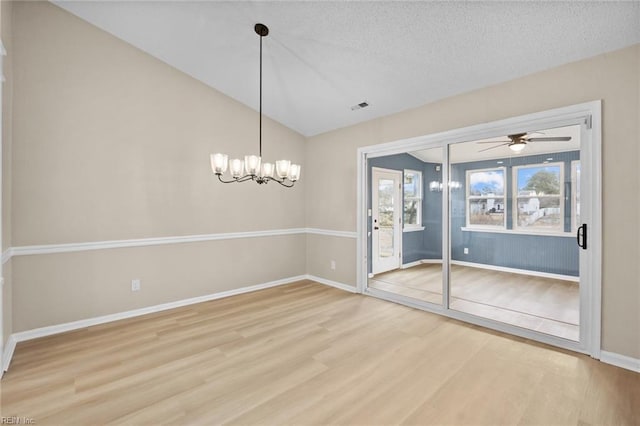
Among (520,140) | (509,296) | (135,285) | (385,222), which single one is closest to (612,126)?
(520,140)

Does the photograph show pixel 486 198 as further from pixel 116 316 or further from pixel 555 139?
pixel 116 316

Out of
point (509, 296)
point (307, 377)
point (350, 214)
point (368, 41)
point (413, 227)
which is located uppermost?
point (368, 41)

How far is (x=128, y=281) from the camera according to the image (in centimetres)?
361

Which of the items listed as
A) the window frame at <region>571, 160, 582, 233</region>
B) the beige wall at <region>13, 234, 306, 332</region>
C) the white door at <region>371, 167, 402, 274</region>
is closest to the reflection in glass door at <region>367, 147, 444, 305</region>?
the white door at <region>371, 167, 402, 274</region>

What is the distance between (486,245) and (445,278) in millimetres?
650

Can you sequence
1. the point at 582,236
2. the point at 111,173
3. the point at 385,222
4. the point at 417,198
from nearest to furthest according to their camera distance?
the point at 582,236 → the point at 111,173 → the point at 417,198 → the point at 385,222

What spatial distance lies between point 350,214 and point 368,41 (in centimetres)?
259

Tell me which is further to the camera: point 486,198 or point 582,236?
point 486,198

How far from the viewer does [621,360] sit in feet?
8.25

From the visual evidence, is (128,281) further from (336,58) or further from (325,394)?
(336,58)

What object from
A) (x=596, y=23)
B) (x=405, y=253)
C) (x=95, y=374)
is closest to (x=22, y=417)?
(x=95, y=374)

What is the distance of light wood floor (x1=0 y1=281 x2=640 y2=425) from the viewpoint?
6.40 ft

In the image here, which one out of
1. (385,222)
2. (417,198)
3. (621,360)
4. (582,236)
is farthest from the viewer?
(385,222)

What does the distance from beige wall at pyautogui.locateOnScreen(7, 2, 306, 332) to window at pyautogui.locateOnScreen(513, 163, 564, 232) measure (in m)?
3.71
